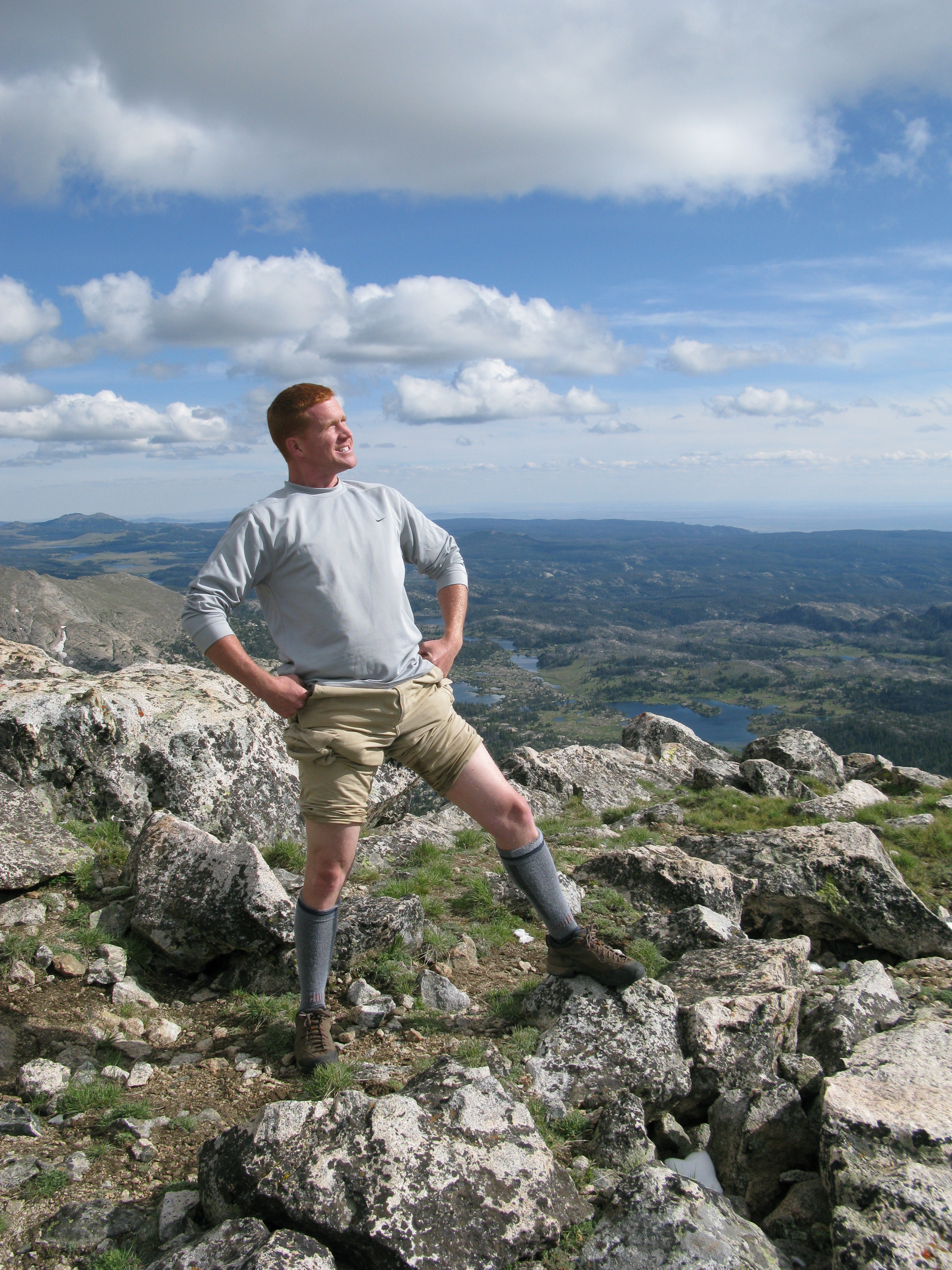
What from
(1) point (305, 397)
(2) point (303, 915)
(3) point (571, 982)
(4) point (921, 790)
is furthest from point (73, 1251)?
(4) point (921, 790)

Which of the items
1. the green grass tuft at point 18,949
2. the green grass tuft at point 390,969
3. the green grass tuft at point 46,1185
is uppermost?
the green grass tuft at point 46,1185

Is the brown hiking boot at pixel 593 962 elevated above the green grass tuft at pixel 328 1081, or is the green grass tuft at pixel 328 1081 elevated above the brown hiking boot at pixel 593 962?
the brown hiking boot at pixel 593 962

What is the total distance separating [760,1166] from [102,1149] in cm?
384

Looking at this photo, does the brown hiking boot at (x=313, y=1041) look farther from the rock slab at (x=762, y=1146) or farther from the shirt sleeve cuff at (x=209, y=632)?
the shirt sleeve cuff at (x=209, y=632)

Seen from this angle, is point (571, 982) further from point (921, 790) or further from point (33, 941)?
point (921, 790)

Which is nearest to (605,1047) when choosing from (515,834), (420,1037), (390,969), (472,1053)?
(472,1053)

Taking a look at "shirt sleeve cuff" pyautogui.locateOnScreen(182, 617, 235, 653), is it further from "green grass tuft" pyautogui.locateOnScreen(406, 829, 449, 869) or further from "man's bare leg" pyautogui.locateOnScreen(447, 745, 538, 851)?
"green grass tuft" pyautogui.locateOnScreen(406, 829, 449, 869)

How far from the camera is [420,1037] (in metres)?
5.50

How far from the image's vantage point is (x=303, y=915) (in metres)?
5.13

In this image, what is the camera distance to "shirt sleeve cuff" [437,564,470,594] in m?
5.98

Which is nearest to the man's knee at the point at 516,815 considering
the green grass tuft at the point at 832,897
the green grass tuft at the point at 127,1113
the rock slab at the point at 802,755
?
the green grass tuft at the point at 127,1113

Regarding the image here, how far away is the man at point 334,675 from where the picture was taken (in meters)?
4.88

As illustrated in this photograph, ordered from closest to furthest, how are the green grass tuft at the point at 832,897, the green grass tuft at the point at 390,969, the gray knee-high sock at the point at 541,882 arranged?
the gray knee-high sock at the point at 541,882 < the green grass tuft at the point at 390,969 < the green grass tuft at the point at 832,897

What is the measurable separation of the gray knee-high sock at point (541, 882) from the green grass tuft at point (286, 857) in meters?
3.99
